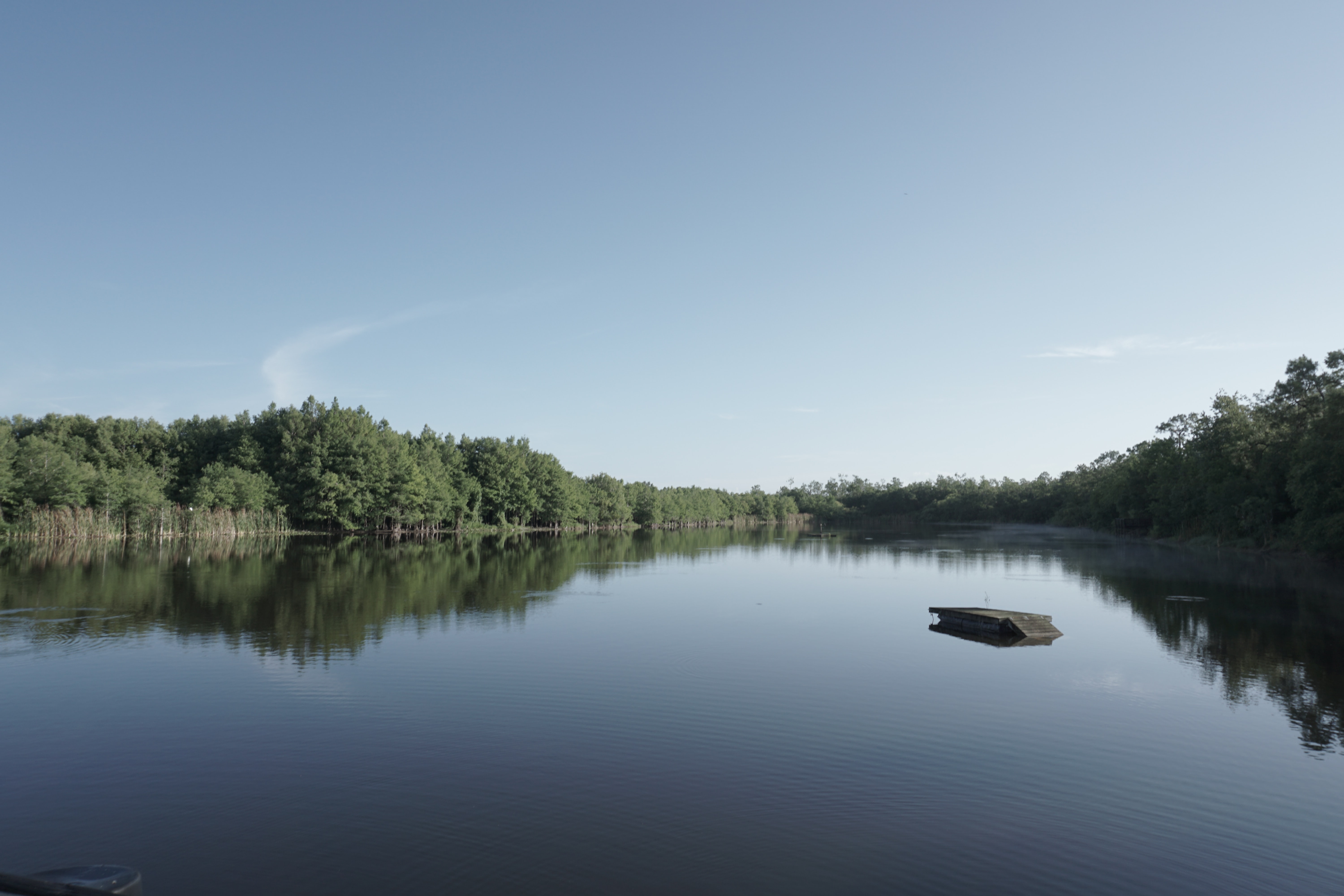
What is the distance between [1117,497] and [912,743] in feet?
346

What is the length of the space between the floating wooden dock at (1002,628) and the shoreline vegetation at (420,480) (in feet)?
Result: 93.8

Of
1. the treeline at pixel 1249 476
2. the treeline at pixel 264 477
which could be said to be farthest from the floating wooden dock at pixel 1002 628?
the treeline at pixel 264 477

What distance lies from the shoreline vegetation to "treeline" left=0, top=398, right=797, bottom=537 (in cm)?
17

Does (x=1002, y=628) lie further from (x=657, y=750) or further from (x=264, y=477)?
(x=264, y=477)

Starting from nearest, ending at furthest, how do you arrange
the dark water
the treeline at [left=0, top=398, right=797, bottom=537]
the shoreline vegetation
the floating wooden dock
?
1. the dark water
2. the floating wooden dock
3. the shoreline vegetation
4. the treeline at [left=0, top=398, right=797, bottom=537]

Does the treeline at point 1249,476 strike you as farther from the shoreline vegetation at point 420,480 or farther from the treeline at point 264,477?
the treeline at point 264,477

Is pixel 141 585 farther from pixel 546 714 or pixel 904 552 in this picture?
pixel 904 552

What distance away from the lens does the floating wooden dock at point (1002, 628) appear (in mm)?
23141

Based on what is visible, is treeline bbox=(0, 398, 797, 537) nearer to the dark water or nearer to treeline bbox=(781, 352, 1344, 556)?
the dark water

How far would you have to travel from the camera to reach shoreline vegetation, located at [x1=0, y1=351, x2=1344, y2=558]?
5278cm

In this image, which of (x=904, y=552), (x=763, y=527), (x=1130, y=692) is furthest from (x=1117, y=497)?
(x=1130, y=692)

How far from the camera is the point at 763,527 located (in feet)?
558

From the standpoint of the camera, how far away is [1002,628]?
23.8 metres

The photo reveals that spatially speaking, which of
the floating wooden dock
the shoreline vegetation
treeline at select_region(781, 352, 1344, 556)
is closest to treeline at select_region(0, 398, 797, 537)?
the shoreline vegetation
